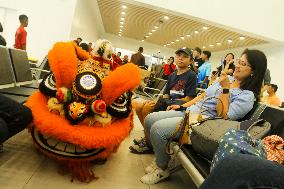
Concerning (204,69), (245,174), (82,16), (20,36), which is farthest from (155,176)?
(82,16)

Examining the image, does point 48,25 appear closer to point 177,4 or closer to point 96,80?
point 177,4

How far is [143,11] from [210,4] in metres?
2.86

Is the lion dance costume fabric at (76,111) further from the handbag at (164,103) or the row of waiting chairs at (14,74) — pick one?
the handbag at (164,103)

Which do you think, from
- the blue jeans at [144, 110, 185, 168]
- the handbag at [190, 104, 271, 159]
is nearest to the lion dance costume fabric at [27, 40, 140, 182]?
the blue jeans at [144, 110, 185, 168]

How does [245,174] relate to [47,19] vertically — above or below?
above

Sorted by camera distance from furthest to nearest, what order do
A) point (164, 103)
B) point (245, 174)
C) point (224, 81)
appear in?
point (164, 103), point (224, 81), point (245, 174)

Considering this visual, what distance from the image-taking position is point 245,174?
972 mm

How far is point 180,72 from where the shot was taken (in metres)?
3.67

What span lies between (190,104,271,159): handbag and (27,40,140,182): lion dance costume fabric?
2.28ft

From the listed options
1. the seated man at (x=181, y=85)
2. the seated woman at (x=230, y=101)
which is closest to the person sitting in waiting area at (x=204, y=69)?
the seated man at (x=181, y=85)

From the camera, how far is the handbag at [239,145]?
4.63ft

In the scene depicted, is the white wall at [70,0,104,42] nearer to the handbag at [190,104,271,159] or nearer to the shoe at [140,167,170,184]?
the shoe at [140,167,170,184]

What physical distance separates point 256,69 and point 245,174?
1714 millimetres

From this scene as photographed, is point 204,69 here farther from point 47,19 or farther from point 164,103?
point 47,19
